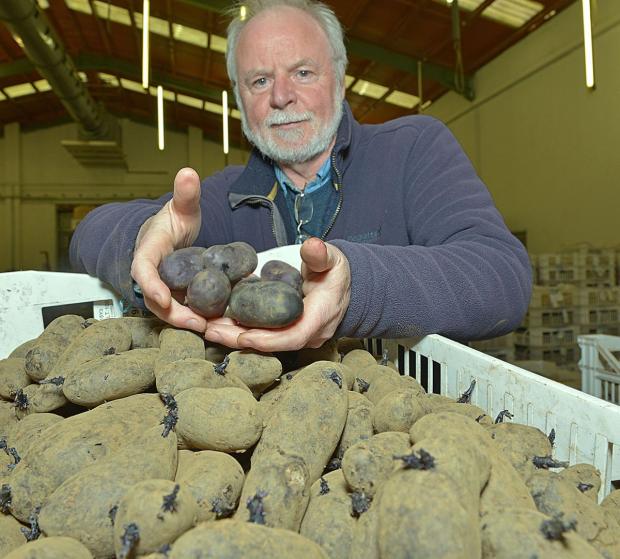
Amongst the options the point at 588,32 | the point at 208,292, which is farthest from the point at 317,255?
the point at 588,32

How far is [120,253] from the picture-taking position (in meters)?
1.41

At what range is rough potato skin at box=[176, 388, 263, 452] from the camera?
2.88ft

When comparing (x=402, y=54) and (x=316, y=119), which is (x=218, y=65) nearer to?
(x=402, y=54)

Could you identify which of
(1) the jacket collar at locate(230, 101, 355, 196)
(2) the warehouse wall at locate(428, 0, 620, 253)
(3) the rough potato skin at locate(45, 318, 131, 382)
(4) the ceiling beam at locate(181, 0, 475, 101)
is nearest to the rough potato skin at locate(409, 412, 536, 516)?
(3) the rough potato skin at locate(45, 318, 131, 382)

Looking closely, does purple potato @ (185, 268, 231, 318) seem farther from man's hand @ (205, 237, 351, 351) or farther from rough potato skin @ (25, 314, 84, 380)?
rough potato skin @ (25, 314, 84, 380)

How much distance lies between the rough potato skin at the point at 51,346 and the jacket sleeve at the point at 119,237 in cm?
14

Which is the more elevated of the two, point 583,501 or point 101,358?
point 101,358

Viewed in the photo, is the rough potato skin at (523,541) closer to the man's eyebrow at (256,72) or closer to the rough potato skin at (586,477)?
the rough potato skin at (586,477)

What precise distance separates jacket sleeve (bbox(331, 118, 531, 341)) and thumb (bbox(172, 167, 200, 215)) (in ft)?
Answer: 1.05

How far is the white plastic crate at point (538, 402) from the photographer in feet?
3.02

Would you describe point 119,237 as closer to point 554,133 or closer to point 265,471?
point 265,471

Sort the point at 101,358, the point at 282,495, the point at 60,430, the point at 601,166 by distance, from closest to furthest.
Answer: the point at 282,495 < the point at 60,430 < the point at 101,358 < the point at 601,166

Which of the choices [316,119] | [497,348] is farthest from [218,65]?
[316,119]

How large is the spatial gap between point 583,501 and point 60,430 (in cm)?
77
